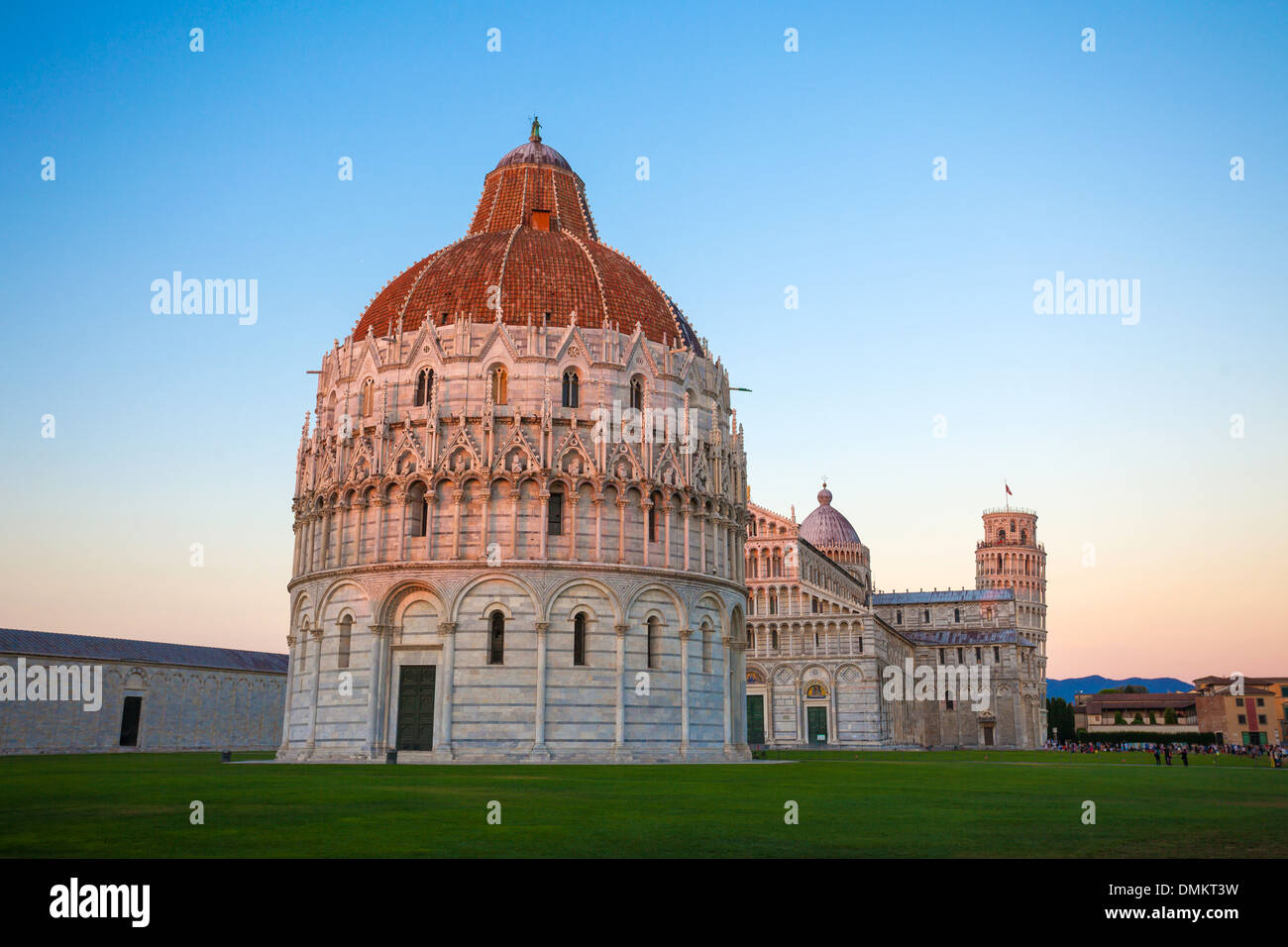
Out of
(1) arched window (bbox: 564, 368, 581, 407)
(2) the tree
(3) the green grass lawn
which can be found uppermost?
(1) arched window (bbox: 564, 368, 581, 407)

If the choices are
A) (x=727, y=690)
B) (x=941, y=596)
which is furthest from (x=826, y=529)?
(x=727, y=690)

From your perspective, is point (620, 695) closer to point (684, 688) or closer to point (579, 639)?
point (579, 639)

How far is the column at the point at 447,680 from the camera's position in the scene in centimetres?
4720

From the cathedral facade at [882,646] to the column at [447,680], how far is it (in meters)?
40.9

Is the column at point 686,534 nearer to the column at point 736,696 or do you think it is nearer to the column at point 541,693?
the column at point 736,696

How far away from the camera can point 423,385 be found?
172 feet

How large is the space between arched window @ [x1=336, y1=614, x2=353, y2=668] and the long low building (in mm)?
30086

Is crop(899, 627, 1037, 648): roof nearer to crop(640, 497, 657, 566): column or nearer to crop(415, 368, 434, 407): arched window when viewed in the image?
crop(640, 497, 657, 566): column

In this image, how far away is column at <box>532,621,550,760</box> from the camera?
154 feet

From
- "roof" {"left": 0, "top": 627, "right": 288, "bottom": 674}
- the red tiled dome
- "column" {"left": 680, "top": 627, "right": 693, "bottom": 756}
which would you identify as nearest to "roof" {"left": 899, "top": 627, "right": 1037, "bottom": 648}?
"roof" {"left": 0, "top": 627, "right": 288, "bottom": 674}

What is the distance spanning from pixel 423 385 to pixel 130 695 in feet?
148
